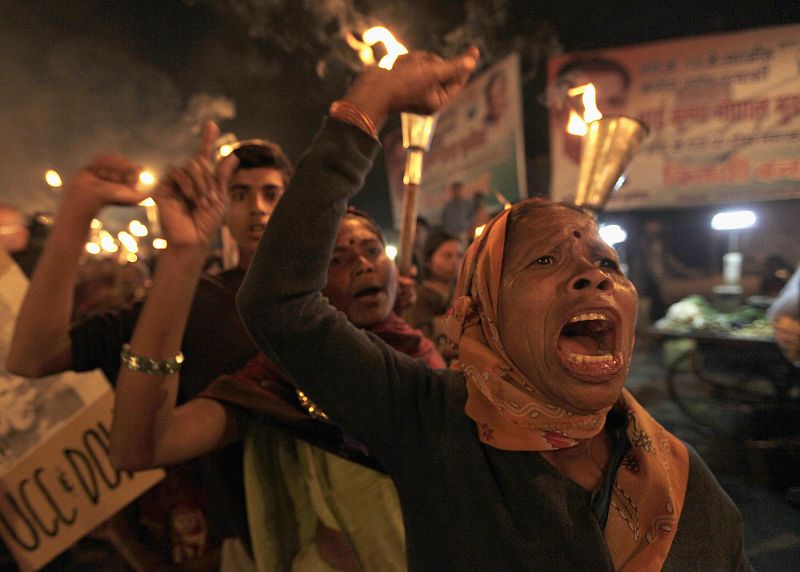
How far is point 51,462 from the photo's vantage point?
202 cm

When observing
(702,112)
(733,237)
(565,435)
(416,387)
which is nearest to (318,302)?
(416,387)

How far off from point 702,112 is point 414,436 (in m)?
7.40

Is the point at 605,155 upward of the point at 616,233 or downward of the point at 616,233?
downward

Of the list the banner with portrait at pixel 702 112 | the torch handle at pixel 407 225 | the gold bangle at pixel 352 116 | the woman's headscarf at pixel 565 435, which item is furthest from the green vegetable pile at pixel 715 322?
the gold bangle at pixel 352 116

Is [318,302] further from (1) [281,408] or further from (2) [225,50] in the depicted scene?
(2) [225,50]

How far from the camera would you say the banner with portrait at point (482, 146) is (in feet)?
26.2

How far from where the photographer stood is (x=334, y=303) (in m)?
1.52

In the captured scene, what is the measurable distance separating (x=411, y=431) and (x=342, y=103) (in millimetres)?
741

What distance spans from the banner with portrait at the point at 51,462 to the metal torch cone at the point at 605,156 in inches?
89.5

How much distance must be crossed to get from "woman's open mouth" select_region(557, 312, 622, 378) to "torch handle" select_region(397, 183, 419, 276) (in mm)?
1086

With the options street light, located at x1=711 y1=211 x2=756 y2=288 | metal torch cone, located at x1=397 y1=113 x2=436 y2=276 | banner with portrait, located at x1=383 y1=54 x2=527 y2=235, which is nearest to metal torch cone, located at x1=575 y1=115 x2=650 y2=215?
metal torch cone, located at x1=397 y1=113 x2=436 y2=276

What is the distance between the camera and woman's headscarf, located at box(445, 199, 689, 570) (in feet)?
3.20

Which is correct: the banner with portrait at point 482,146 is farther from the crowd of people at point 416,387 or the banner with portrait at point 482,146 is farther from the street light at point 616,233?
the crowd of people at point 416,387

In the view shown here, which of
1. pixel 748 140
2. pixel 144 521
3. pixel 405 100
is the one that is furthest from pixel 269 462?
pixel 748 140
